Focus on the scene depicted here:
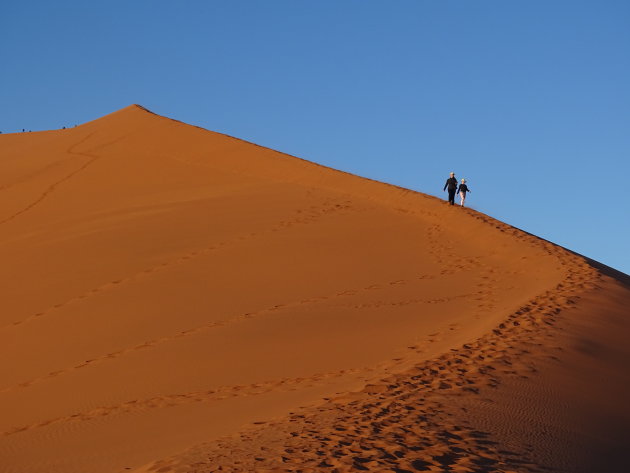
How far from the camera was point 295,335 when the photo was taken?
12.3m

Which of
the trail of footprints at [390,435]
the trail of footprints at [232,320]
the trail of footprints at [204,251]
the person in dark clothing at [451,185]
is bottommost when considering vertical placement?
the trail of footprints at [390,435]

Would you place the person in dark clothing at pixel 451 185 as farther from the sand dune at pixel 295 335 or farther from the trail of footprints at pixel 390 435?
the trail of footprints at pixel 390 435

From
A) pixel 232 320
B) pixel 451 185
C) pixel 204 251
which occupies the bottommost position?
pixel 232 320

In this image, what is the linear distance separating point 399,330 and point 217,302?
3357mm

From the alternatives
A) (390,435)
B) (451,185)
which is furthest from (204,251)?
(390,435)

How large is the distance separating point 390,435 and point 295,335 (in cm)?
484

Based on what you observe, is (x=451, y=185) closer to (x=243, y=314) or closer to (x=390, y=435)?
(x=243, y=314)

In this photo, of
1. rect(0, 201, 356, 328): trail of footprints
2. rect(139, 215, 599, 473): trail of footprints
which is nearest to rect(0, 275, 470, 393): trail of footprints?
rect(0, 201, 356, 328): trail of footprints

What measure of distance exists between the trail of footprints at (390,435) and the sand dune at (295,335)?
1.1 inches

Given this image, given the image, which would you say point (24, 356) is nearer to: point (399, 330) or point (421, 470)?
point (399, 330)

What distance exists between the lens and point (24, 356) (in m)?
12.5

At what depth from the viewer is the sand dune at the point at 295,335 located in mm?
7855

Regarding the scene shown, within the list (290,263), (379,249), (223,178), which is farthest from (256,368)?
(223,178)

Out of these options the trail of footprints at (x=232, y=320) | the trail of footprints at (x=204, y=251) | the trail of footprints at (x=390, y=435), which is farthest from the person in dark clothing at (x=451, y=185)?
the trail of footprints at (x=390, y=435)
